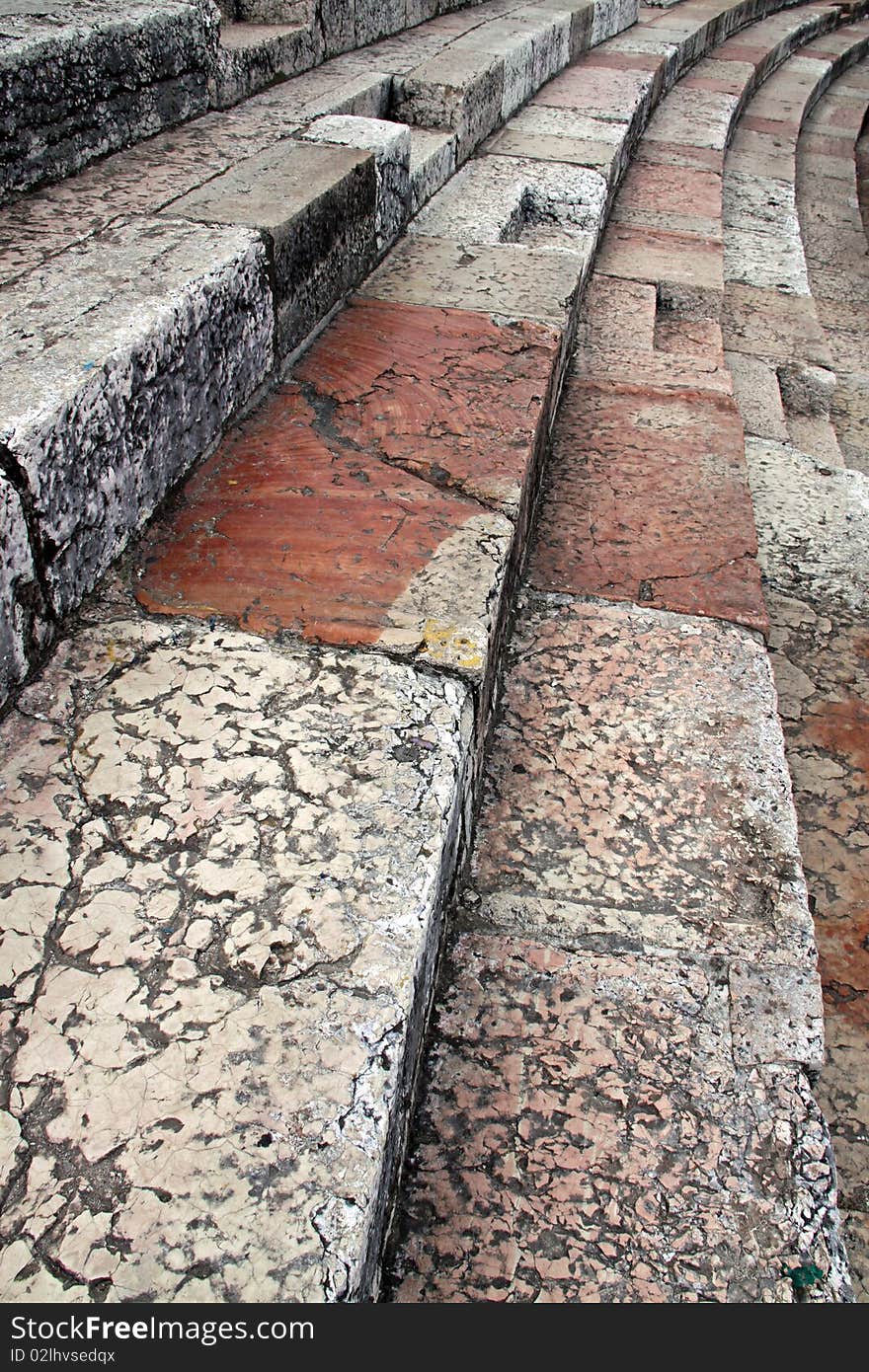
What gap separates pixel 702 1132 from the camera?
1.35 meters

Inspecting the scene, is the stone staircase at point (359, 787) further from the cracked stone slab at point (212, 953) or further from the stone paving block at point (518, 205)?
the stone paving block at point (518, 205)

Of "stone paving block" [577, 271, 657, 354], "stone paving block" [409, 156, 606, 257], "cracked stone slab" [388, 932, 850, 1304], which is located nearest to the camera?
"cracked stone slab" [388, 932, 850, 1304]

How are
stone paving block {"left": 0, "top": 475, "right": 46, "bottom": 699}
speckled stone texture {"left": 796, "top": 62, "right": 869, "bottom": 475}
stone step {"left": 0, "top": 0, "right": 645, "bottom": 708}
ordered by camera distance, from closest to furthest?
stone paving block {"left": 0, "top": 475, "right": 46, "bottom": 699}
stone step {"left": 0, "top": 0, "right": 645, "bottom": 708}
speckled stone texture {"left": 796, "top": 62, "right": 869, "bottom": 475}

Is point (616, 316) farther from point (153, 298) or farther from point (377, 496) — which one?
point (153, 298)

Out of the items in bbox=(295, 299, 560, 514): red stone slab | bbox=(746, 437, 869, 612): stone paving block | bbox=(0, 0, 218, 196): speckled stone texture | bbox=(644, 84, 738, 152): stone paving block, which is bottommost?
bbox=(746, 437, 869, 612): stone paving block

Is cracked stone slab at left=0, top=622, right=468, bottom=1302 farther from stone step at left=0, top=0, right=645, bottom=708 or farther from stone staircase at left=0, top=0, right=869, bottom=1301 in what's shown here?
stone step at left=0, top=0, right=645, bottom=708

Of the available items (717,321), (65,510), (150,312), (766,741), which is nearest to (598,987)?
(766,741)

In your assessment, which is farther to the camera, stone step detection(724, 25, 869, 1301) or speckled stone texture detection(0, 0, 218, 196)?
speckled stone texture detection(0, 0, 218, 196)

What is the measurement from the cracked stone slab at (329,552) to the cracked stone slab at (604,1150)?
52 cm

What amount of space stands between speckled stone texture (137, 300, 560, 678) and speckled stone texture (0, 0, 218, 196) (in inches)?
31.2

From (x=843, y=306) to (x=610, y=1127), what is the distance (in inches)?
206

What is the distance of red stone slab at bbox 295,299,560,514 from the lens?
2.11 meters

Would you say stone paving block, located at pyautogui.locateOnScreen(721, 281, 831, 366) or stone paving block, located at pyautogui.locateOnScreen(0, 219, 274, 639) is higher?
stone paving block, located at pyautogui.locateOnScreen(0, 219, 274, 639)

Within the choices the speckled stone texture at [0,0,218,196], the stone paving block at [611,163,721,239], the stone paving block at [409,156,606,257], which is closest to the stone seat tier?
the speckled stone texture at [0,0,218,196]
